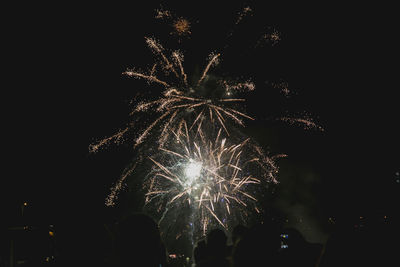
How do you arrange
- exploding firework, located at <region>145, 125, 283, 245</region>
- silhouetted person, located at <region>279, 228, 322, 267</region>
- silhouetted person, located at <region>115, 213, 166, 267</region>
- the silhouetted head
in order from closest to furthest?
silhouetted person, located at <region>115, 213, 166, 267</region> → silhouetted person, located at <region>279, 228, 322, 267</region> → the silhouetted head → exploding firework, located at <region>145, 125, 283, 245</region>

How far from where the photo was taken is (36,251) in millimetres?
5027

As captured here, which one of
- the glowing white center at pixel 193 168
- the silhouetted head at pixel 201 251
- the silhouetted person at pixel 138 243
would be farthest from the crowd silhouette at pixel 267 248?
the glowing white center at pixel 193 168

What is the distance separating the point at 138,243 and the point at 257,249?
146cm

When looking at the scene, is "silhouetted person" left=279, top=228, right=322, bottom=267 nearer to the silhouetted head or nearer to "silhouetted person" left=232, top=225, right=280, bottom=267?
"silhouetted person" left=232, top=225, right=280, bottom=267

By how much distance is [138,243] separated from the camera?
12.3ft

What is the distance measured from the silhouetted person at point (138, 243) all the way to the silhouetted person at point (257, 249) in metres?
0.98

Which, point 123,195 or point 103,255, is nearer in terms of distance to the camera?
point 103,255

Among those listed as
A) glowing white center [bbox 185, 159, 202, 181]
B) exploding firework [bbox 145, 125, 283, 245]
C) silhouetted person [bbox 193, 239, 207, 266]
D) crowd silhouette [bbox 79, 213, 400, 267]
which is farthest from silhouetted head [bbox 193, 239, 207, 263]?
glowing white center [bbox 185, 159, 202, 181]

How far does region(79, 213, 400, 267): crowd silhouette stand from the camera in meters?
A: 3.71

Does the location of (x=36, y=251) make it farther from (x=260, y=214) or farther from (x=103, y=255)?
(x=260, y=214)

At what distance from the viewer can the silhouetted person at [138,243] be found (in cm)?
365

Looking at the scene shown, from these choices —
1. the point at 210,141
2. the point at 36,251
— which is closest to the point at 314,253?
the point at 36,251

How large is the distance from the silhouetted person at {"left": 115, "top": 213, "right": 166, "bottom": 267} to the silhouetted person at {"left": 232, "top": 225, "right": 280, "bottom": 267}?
984 millimetres

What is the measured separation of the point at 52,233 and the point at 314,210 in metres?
24.0
